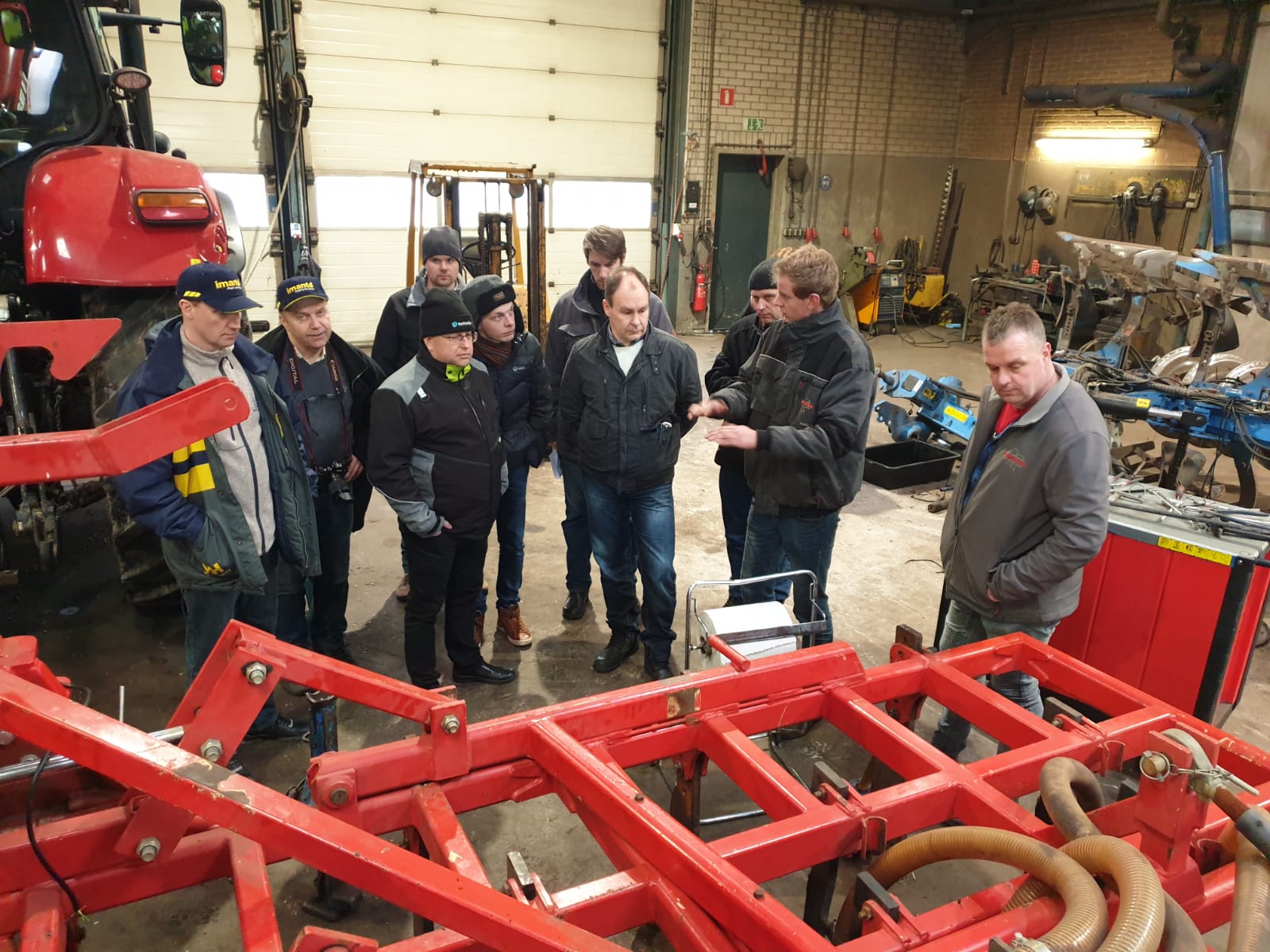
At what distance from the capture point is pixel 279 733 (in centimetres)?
335

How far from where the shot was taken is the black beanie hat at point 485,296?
3.66 metres

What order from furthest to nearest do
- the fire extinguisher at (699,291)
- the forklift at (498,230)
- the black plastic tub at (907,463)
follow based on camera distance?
1. the fire extinguisher at (699,291)
2. the forklift at (498,230)
3. the black plastic tub at (907,463)

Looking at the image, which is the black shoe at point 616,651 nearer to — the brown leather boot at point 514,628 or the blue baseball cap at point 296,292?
the brown leather boot at point 514,628

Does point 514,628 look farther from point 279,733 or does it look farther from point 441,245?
point 441,245

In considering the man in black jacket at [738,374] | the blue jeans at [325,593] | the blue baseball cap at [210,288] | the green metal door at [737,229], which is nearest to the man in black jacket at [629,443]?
the man in black jacket at [738,374]

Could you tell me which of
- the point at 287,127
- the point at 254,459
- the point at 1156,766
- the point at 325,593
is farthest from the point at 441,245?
the point at 287,127

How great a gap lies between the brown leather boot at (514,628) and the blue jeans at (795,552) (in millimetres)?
1008

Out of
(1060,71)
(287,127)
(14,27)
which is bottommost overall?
(287,127)

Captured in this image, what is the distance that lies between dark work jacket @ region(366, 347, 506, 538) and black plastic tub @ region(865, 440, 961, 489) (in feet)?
11.9

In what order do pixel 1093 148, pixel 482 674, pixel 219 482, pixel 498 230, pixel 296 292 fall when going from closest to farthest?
pixel 219 482 < pixel 296 292 < pixel 482 674 < pixel 498 230 < pixel 1093 148

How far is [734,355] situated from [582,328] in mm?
743

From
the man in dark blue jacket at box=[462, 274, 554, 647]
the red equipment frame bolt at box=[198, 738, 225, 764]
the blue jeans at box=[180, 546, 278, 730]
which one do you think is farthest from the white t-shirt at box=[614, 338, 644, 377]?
the red equipment frame bolt at box=[198, 738, 225, 764]

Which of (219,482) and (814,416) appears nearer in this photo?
(219,482)

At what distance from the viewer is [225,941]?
248 centimetres
